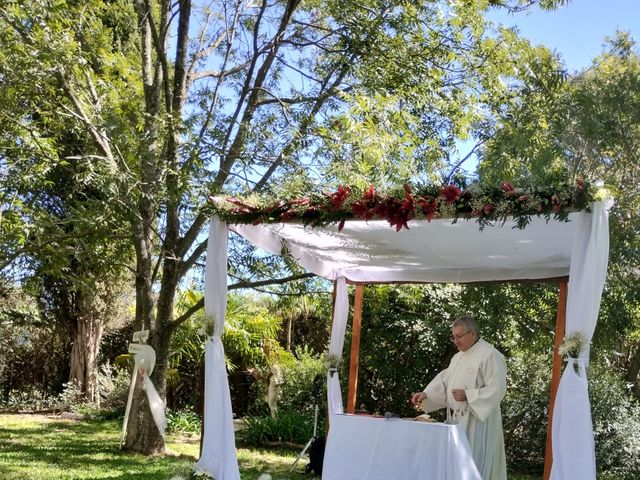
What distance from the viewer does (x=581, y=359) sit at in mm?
5551

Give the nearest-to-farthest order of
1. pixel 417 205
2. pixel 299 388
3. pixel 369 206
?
pixel 417 205
pixel 369 206
pixel 299 388

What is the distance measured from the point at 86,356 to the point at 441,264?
32.4 feet

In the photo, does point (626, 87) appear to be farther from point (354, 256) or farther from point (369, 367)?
point (369, 367)

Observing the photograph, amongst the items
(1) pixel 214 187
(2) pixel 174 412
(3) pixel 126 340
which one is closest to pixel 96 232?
(1) pixel 214 187

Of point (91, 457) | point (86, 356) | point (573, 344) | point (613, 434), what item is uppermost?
point (573, 344)

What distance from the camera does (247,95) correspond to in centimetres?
1131

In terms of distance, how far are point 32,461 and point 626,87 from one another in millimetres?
8168

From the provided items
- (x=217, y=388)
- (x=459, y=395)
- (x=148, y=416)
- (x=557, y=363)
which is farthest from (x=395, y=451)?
(x=148, y=416)

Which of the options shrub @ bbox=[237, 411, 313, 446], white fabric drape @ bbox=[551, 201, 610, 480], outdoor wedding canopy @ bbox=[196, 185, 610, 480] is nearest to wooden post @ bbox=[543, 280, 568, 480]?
outdoor wedding canopy @ bbox=[196, 185, 610, 480]

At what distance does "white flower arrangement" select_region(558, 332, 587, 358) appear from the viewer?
5520 mm

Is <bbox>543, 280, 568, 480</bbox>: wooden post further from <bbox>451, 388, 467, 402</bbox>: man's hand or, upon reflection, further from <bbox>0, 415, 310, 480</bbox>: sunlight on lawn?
<bbox>0, 415, 310, 480</bbox>: sunlight on lawn

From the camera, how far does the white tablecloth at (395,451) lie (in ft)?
20.2

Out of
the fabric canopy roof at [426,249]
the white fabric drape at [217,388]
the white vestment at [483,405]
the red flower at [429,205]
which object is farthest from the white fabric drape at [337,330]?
the red flower at [429,205]

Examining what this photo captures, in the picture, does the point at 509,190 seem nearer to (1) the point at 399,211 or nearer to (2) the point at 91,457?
(1) the point at 399,211
